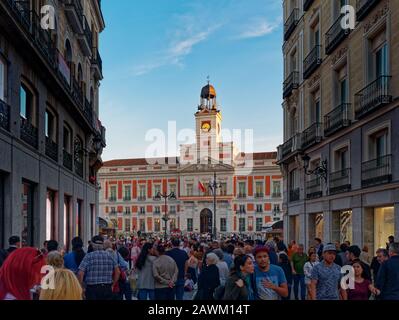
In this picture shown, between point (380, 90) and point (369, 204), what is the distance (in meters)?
3.78

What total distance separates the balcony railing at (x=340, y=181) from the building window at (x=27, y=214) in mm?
10876

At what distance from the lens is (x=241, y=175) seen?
83.1 metres

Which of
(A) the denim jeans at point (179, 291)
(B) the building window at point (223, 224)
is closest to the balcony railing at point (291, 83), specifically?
(A) the denim jeans at point (179, 291)

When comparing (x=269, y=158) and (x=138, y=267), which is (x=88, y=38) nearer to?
(x=138, y=267)

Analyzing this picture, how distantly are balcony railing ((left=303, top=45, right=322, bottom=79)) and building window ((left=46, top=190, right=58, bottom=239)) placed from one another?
1226 centimetres

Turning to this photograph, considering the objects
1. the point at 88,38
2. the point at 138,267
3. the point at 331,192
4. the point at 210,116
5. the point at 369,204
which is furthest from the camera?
the point at 210,116

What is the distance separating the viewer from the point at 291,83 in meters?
27.5

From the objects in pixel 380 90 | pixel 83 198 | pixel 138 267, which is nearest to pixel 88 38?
pixel 83 198

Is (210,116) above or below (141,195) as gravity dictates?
above

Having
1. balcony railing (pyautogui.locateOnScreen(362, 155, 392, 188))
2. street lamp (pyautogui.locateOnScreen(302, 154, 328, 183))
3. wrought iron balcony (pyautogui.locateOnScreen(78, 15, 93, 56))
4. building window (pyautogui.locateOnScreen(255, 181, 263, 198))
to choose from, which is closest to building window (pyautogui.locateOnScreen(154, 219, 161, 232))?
building window (pyautogui.locateOnScreen(255, 181, 263, 198))

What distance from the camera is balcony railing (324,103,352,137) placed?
1870 centimetres

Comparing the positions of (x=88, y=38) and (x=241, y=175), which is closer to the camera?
(x=88, y=38)

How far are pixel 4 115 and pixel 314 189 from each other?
49.5ft

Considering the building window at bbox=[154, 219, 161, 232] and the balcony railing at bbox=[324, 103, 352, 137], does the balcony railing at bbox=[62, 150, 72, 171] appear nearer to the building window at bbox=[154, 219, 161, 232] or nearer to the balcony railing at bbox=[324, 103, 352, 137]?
the balcony railing at bbox=[324, 103, 352, 137]
